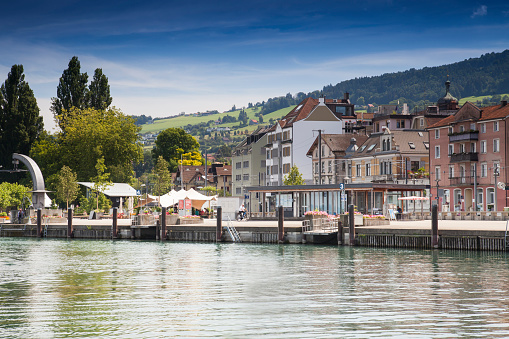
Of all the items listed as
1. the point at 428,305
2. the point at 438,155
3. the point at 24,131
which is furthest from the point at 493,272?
the point at 24,131

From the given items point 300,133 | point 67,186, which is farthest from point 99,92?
point 300,133

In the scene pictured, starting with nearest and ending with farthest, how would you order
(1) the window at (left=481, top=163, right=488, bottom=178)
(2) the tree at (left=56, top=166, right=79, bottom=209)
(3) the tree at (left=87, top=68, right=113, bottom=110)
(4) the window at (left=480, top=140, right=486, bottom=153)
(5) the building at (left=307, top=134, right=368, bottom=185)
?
1. (2) the tree at (left=56, top=166, right=79, bottom=209)
2. (1) the window at (left=481, top=163, right=488, bottom=178)
3. (4) the window at (left=480, top=140, right=486, bottom=153)
4. (3) the tree at (left=87, top=68, right=113, bottom=110)
5. (5) the building at (left=307, top=134, right=368, bottom=185)

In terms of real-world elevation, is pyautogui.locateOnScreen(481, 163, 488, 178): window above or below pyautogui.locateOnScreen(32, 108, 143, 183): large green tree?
below

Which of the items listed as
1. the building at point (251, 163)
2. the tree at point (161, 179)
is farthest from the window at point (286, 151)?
the tree at point (161, 179)

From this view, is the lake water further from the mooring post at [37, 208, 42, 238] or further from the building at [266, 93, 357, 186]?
the building at [266, 93, 357, 186]

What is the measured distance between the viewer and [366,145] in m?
115

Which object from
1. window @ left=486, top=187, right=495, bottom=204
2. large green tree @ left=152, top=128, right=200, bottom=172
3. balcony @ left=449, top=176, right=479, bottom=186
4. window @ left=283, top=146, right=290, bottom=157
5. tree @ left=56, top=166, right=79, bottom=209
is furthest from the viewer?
large green tree @ left=152, top=128, right=200, bottom=172

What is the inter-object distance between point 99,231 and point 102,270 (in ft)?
87.5

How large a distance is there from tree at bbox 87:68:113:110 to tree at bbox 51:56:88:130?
1.78 m

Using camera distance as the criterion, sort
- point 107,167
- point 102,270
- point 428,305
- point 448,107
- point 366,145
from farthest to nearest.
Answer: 1. point 448,107
2. point 366,145
3. point 107,167
4. point 102,270
5. point 428,305

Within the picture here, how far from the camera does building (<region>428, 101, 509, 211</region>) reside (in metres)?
91.3

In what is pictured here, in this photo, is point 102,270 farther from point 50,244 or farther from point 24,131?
point 24,131

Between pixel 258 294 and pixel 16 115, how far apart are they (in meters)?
78.6

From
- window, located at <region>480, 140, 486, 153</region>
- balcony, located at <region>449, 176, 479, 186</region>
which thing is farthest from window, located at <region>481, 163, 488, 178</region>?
window, located at <region>480, 140, 486, 153</region>
